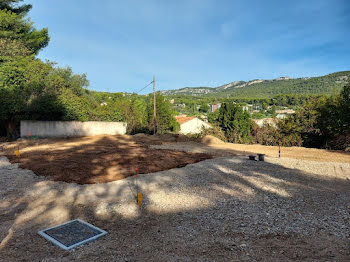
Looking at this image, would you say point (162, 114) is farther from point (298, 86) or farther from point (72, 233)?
point (298, 86)

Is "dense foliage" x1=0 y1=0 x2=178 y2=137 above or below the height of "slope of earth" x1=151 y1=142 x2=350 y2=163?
above

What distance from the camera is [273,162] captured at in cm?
1092

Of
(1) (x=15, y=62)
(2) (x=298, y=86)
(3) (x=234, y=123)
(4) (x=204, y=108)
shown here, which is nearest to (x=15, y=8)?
(1) (x=15, y=62)

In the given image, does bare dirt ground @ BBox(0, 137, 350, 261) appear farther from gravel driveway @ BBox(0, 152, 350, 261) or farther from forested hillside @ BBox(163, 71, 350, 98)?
forested hillside @ BBox(163, 71, 350, 98)

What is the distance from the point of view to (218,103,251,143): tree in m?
25.9

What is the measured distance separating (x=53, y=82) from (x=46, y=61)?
4583 millimetres

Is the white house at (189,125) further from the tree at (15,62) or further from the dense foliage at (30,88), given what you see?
the tree at (15,62)

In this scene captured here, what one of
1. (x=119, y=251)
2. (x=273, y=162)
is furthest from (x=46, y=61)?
(x=119, y=251)

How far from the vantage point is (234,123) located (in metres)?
26.8

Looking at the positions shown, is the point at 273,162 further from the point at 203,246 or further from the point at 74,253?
the point at 74,253

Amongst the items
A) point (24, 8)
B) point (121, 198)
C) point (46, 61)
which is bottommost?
point (121, 198)

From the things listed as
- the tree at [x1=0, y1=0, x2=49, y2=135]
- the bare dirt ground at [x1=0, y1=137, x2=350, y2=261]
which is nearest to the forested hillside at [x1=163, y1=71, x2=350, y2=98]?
the tree at [x1=0, y1=0, x2=49, y2=135]

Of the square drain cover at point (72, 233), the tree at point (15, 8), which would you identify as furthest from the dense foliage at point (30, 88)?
the square drain cover at point (72, 233)

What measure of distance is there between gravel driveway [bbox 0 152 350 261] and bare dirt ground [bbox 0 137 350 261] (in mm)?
17
